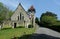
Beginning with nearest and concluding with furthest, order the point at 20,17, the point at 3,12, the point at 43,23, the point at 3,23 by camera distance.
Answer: the point at 3,23 → the point at 20,17 → the point at 43,23 → the point at 3,12

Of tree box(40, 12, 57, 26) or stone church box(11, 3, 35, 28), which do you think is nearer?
stone church box(11, 3, 35, 28)

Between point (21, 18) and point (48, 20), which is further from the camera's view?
point (48, 20)

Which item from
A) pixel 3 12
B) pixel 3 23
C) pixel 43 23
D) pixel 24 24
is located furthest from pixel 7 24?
pixel 3 12

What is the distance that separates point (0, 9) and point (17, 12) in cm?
3149

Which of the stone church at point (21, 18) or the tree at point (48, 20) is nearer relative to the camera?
the stone church at point (21, 18)

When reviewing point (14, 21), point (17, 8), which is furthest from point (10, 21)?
point (17, 8)

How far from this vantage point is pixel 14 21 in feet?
228

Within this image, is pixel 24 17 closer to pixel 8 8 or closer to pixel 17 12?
pixel 17 12

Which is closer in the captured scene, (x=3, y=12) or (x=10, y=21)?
(x=10, y=21)

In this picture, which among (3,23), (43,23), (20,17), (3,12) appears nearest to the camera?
(3,23)

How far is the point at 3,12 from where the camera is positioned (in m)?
99.9

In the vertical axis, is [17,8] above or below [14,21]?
above

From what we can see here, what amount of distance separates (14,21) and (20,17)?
297 cm

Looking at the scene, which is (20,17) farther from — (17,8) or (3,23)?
(3,23)
